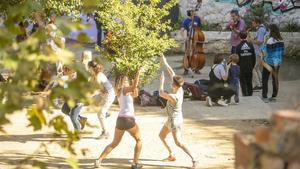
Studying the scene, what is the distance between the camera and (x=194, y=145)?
28.7 feet

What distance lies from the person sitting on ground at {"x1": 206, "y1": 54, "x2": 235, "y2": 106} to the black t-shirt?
67 cm

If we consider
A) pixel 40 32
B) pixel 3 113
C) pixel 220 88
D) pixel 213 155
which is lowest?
pixel 213 155

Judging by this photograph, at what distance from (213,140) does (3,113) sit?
640cm

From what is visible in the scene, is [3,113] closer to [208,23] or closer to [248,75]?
[248,75]

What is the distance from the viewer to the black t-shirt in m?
11.7

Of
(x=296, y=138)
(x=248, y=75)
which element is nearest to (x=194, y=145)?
(x=248, y=75)

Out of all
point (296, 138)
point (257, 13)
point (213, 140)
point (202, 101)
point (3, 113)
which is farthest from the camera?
point (257, 13)

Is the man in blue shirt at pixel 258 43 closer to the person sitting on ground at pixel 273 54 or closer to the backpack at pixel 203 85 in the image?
the person sitting on ground at pixel 273 54

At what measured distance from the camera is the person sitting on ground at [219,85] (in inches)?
441

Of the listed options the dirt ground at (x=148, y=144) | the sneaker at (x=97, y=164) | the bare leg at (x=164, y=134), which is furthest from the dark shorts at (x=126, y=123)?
the sneaker at (x=97, y=164)

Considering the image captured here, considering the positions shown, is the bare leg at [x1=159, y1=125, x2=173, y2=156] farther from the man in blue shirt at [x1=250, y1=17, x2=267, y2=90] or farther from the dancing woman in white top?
the man in blue shirt at [x1=250, y1=17, x2=267, y2=90]

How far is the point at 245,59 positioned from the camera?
38.8ft

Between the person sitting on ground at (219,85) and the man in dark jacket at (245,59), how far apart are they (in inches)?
26.9

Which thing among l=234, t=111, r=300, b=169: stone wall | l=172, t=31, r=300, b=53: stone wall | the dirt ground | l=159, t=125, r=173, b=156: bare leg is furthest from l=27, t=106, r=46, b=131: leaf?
l=172, t=31, r=300, b=53: stone wall
